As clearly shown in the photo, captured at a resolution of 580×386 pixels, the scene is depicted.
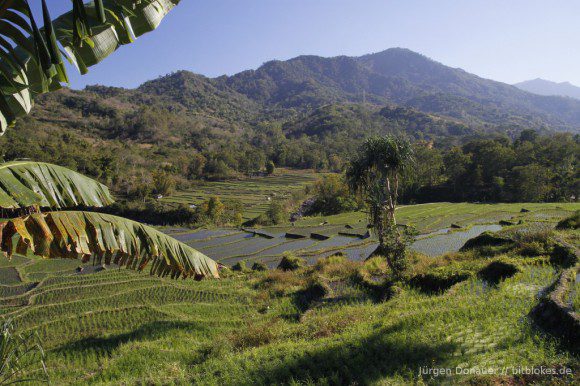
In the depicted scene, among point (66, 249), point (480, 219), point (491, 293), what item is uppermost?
point (66, 249)

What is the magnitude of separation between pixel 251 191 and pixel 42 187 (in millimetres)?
63068

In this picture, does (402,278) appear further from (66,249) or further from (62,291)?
(62,291)

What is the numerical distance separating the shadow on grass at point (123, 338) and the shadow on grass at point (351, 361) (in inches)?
186

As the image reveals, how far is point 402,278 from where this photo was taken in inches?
456

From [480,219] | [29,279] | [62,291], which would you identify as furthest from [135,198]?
[480,219]

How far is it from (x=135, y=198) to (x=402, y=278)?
51.9 meters

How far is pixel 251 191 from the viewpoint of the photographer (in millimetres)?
66500

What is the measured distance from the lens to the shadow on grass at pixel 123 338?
9023 millimetres

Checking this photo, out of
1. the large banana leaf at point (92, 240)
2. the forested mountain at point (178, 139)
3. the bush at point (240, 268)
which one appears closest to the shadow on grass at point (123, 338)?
the large banana leaf at point (92, 240)

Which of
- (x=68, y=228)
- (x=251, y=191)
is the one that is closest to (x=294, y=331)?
(x=68, y=228)

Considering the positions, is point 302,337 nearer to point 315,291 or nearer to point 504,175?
point 315,291

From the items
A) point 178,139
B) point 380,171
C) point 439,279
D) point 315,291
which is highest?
point 178,139

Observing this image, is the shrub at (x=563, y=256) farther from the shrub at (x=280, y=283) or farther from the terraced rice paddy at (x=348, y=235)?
the shrub at (x=280, y=283)

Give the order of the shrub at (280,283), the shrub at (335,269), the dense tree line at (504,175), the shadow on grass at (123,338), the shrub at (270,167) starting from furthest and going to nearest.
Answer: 1. the shrub at (270,167)
2. the dense tree line at (504,175)
3. the shrub at (335,269)
4. the shrub at (280,283)
5. the shadow on grass at (123,338)
